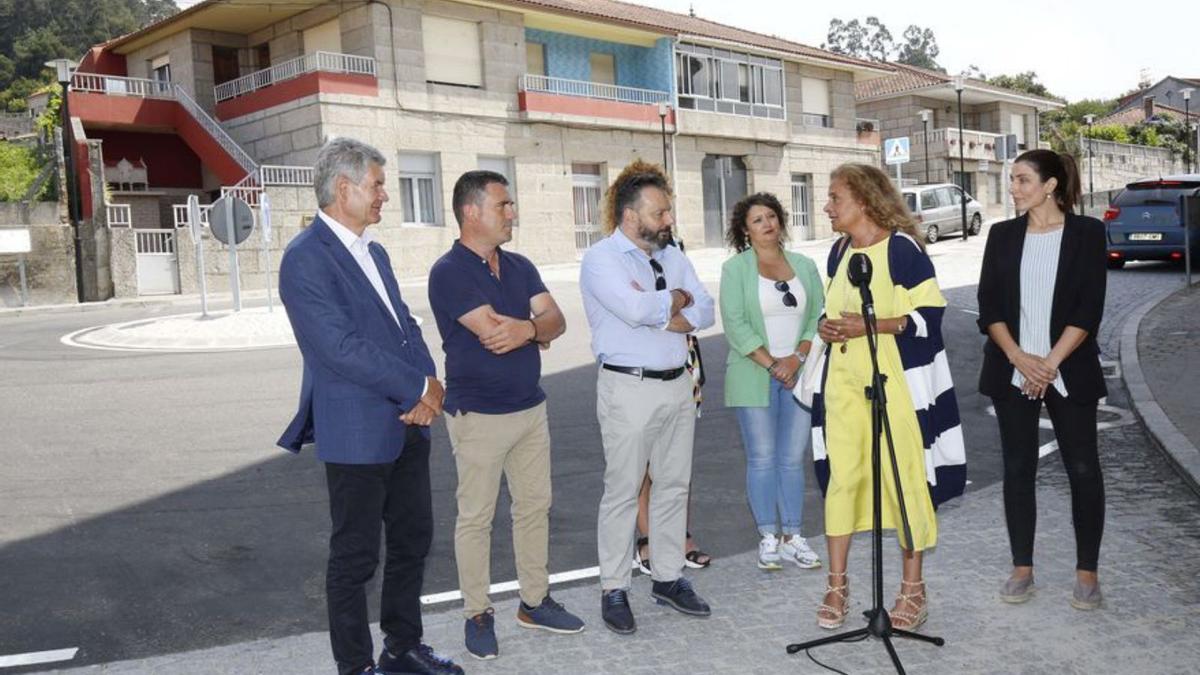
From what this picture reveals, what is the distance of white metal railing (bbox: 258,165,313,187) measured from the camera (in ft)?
81.1

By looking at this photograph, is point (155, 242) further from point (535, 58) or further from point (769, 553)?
point (769, 553)

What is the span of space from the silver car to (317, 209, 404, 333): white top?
2775 centimetres

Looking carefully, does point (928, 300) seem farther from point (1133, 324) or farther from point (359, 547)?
point (1133, 324)

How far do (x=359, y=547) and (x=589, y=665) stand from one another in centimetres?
98

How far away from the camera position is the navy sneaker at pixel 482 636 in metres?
4.27

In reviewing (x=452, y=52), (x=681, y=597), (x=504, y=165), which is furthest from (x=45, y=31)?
(x=681, y=597)

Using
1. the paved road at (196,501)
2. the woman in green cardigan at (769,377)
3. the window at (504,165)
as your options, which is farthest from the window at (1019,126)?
the woman in green cardigan at (769,377)

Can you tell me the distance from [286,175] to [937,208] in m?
17.7

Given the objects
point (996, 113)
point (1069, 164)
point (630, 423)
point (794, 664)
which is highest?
point (996, 113)

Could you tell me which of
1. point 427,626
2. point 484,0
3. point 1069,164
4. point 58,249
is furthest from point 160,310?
point 1069,164

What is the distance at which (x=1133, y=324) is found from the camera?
42.7 feet

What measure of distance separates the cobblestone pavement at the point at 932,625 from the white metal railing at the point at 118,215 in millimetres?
21217

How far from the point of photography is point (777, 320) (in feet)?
17.3

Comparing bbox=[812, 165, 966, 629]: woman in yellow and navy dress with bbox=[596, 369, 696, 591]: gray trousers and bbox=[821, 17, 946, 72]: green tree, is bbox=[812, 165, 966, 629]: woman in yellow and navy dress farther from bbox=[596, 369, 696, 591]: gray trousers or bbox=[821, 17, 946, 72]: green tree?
bbox=[821, 17, 946, 72]: green tree
